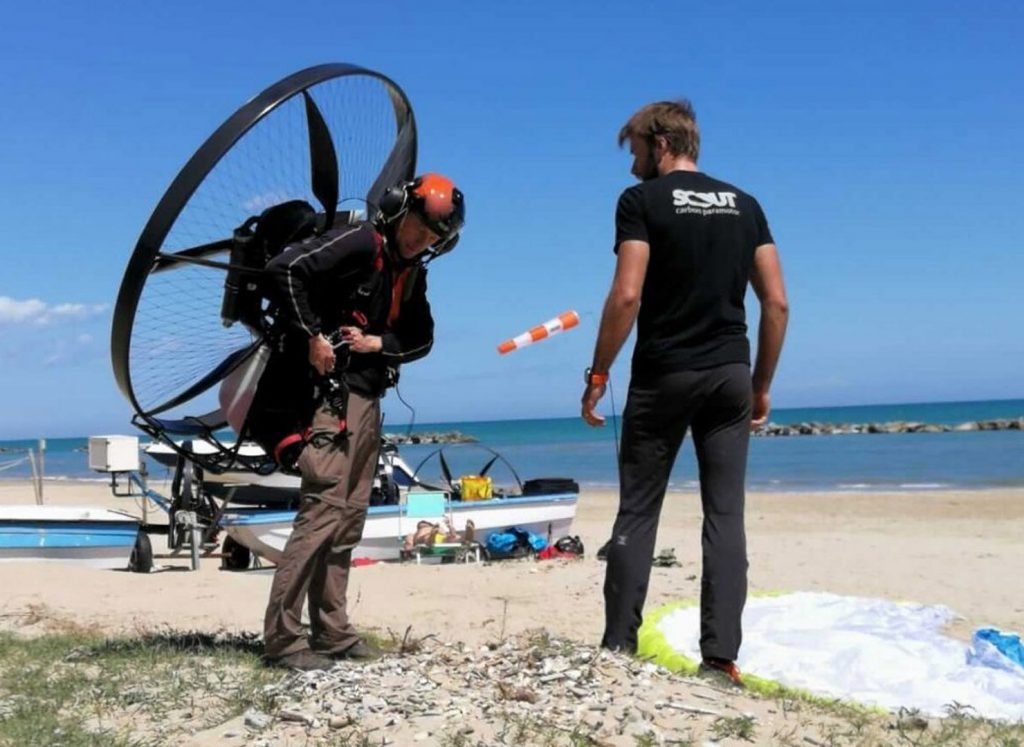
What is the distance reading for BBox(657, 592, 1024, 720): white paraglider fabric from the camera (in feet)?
17.1

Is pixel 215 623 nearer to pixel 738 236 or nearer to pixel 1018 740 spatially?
pixel 738 236

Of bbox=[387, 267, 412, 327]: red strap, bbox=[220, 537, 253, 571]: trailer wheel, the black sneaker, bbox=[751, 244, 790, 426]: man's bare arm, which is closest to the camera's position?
the black sneaker

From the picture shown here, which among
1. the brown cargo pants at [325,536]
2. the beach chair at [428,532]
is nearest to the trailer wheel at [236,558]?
the beach chair at [428,532]

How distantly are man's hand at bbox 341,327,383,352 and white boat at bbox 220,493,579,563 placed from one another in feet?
19.3

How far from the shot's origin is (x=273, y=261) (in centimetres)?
463

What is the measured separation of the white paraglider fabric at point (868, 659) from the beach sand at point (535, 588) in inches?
35.1

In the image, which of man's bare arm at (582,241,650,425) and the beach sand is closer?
man's bare arm at (582,241,650,425)

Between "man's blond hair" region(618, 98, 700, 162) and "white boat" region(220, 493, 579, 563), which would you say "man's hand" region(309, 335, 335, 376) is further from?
"white boat" region(220, 493, 579, 563)

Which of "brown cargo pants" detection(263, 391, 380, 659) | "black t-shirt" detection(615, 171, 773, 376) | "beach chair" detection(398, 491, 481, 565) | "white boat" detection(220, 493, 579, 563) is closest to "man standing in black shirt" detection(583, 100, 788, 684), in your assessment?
"black t-shirt" detection(615, 171, 773, 376)

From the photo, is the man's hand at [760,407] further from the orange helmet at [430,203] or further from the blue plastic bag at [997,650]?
the blue plastic bag at [997,650]

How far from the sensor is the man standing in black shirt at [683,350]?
15.3 ft

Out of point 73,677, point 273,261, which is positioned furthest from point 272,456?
point 73,677

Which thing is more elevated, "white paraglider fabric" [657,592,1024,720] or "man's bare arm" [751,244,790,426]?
"man's bare arm" [751,244,790,426]

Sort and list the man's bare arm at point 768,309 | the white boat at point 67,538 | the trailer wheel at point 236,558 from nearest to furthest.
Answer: the man's bare arm at point 768,309 → the white boat at point 67,538 → the trailer wheel at point 236,558
